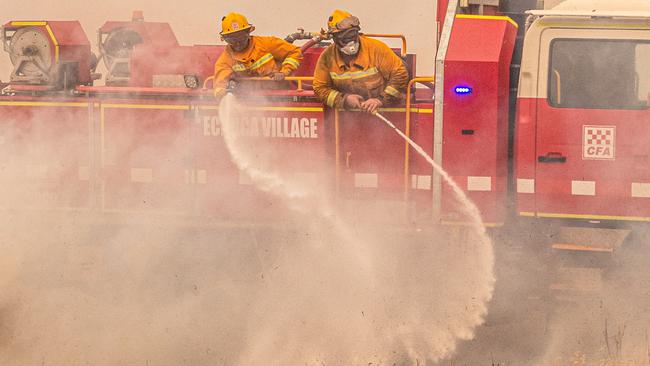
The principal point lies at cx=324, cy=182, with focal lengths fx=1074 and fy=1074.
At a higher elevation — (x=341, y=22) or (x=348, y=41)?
(x=341, y=22)

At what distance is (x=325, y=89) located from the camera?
8680mm

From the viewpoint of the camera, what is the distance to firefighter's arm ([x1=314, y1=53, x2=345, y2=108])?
28.2 feet

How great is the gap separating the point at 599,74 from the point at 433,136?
1.36 m

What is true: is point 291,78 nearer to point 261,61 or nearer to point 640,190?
point 261,61

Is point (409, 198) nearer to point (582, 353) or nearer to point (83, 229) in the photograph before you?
point (582, 353)

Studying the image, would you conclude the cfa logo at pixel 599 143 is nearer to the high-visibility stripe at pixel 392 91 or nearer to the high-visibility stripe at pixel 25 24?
the high-visibility stripe at pixel 392 91

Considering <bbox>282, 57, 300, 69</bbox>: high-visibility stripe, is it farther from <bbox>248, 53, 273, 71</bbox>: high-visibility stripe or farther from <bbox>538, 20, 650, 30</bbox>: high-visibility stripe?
<bbox>538, 20, 650, 30</bbox>: high-visibility stripe

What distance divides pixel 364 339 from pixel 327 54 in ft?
7.75

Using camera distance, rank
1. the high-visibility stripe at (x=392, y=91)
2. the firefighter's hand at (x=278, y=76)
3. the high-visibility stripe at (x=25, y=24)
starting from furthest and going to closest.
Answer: the high-visibility stripe at (x=25, y=24) < the firefighter's hand at (x=278, y=76) < the high-visibility stripe at (x=392, y=91)

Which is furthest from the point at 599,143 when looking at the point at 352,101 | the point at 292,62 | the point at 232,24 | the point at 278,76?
the point at 232,24

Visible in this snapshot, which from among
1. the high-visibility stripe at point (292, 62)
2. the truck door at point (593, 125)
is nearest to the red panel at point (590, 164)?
the truck door at point (593, 125)

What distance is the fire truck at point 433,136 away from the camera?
823 cm

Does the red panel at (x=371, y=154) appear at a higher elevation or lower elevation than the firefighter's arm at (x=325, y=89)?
lower

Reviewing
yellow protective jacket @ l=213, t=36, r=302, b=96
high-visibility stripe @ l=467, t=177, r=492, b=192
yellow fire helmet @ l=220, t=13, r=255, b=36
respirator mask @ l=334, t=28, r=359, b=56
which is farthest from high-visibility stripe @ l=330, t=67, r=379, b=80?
high-visibility stripe @ l=467, t=177, r=492, b=192
